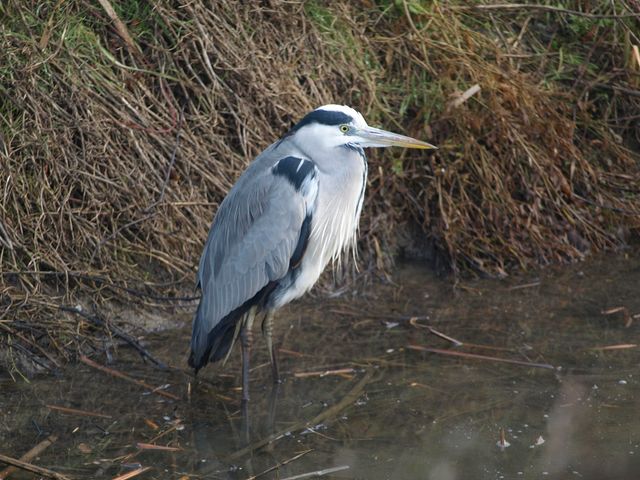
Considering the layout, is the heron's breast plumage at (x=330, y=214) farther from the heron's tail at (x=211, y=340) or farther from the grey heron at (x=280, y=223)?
the heron's tail at (x=211, y=340)

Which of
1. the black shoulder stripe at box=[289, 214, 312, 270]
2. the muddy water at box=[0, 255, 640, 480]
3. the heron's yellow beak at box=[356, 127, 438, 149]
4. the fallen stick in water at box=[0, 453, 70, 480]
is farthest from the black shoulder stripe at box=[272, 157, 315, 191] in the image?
the fallen stick in water at box=[0, 453, 70, 480]

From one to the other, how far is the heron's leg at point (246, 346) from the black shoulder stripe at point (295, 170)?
2.04 feet

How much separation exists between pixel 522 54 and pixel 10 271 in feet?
10.8

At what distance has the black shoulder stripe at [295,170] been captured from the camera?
402 cm

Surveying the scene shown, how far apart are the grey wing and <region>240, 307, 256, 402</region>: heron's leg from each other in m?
0.07

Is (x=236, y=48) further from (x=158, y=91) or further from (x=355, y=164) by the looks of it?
(x=355, y=164)

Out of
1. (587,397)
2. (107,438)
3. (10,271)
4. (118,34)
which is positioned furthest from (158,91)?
(587,397)

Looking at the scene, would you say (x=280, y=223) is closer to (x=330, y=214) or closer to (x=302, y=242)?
(x=302, y=242)

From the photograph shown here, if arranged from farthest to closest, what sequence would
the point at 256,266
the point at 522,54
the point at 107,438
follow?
1. the point at 522,54
2. the point at 256,266
3. the point at 107,438

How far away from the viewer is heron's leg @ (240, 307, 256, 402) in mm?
3973

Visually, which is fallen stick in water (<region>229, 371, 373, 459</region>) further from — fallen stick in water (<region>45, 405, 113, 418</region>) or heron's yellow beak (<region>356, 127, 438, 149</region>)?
heron's yellow beak (<region>356, 127, 438, 149</region>)

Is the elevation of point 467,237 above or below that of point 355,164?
below

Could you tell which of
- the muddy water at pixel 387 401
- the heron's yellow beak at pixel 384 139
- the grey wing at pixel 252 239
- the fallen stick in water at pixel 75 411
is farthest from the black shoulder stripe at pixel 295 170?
the fallen stick in water at pixel 75 411

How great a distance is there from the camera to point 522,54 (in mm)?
5844
